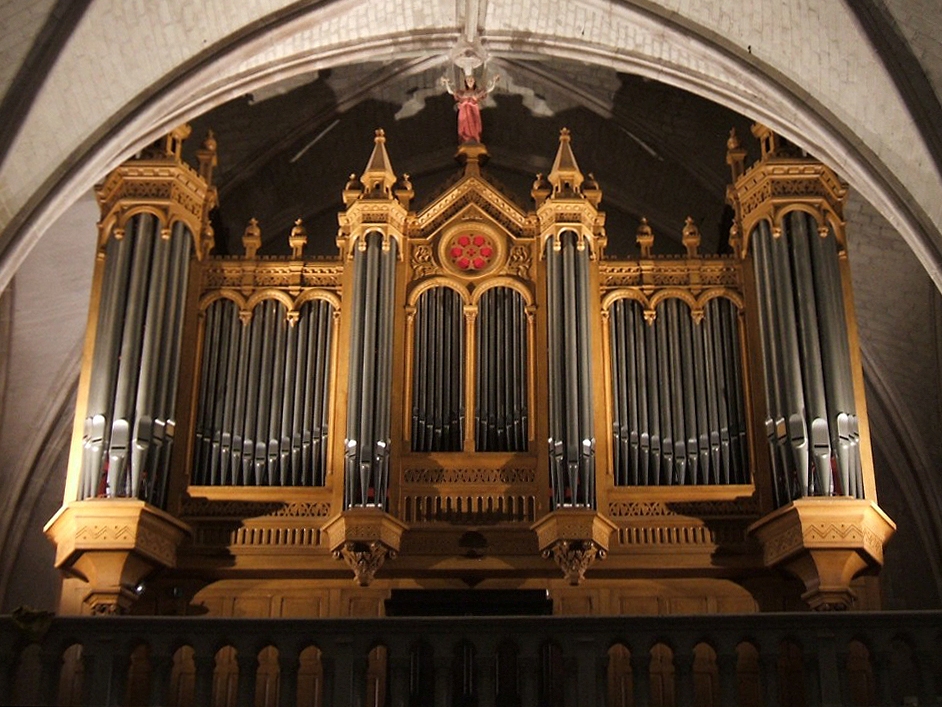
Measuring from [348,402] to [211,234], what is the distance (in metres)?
2.28

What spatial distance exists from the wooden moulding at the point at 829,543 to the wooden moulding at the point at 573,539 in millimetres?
1309

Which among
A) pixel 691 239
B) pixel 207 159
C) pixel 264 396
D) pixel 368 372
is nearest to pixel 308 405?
pixel 264 396

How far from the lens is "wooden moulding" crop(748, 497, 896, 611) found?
1219cm

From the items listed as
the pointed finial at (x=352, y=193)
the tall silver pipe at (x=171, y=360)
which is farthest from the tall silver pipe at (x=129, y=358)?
the pointed finial at (x=352, y=193)

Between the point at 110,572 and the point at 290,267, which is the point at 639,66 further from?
the point at 110,572

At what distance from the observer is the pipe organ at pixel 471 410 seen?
12.7m

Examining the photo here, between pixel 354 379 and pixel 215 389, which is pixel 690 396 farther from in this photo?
pixel 215 389

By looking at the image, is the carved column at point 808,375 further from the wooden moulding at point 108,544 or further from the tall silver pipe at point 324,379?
the wooden moulding at point 108,544

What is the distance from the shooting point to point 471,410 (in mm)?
Result: 13547

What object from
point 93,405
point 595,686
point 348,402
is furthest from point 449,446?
point 595,686

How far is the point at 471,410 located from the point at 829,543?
10.2 feet

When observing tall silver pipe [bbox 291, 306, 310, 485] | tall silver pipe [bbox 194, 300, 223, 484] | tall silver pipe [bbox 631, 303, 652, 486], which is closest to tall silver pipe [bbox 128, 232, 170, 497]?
tall silver pipe [bbox 194, 300, 223, 484]

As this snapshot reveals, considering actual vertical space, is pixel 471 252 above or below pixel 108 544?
above

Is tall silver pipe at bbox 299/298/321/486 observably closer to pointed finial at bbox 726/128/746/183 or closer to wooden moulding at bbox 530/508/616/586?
wooden moulding at bbox 530/508/616/586
